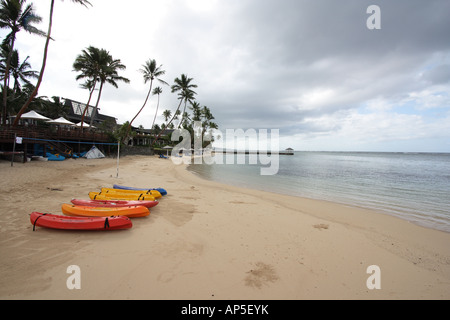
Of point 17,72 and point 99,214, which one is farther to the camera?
point 17,72

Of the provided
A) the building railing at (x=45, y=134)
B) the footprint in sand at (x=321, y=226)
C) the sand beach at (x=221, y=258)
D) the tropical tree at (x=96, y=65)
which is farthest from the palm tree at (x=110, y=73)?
the footprint in sand at (x=321, y=226)

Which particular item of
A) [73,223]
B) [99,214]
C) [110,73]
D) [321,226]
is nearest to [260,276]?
[321,226]

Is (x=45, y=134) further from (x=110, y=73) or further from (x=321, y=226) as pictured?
(x=321, y=226)

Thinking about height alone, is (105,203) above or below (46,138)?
below

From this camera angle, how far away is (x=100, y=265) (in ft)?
10.7

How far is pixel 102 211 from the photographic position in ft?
16.8

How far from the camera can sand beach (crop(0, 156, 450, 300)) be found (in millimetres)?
2832

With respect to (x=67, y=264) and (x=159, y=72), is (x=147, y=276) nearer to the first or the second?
(x=67, y=264)

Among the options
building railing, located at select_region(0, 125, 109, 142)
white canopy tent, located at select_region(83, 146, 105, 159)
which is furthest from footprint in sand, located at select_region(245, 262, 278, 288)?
white canopy tent, located at select_region(83, 146, 105, 159)

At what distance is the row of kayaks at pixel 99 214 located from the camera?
4.27m

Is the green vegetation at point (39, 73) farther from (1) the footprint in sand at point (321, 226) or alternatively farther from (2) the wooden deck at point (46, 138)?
(1) the footprint in sand at point (321, 226)

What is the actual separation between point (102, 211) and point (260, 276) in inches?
178
